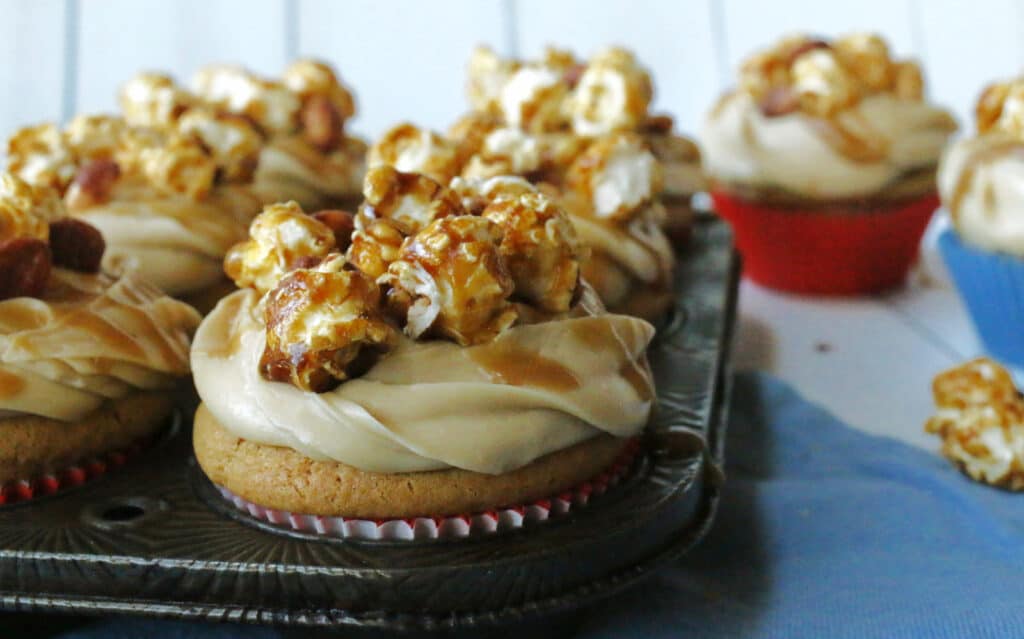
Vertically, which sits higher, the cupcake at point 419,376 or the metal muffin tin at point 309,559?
the cupcake at point 419,376

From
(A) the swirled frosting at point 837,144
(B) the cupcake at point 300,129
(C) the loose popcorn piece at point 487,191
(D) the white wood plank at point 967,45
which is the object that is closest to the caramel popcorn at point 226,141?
(B) the cupcake at point 300,129

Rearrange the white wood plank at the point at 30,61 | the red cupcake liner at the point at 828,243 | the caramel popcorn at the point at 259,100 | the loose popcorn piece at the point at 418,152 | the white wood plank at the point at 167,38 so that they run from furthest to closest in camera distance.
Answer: the white wood plank at the point at 167,38 < the white wood plank at the point at 30,61 < the red cupcake liner at the point at 828,243 < the caramel popcorn at the point at 259,100 < the loose popcorn piece at the point at 418,152

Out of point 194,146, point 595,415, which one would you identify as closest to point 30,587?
point 595,415

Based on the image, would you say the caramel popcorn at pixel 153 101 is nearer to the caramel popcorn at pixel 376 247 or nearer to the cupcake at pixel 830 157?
the caramel popcorn at pixel 376 247

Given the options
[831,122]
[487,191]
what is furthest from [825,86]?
[487,191]

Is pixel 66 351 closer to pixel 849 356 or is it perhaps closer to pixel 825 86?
pixel 849 356

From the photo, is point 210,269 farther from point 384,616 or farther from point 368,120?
point 368,120

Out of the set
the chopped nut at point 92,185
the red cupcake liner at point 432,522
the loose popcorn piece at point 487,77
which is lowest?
the red cupcake liner at point 432,522
